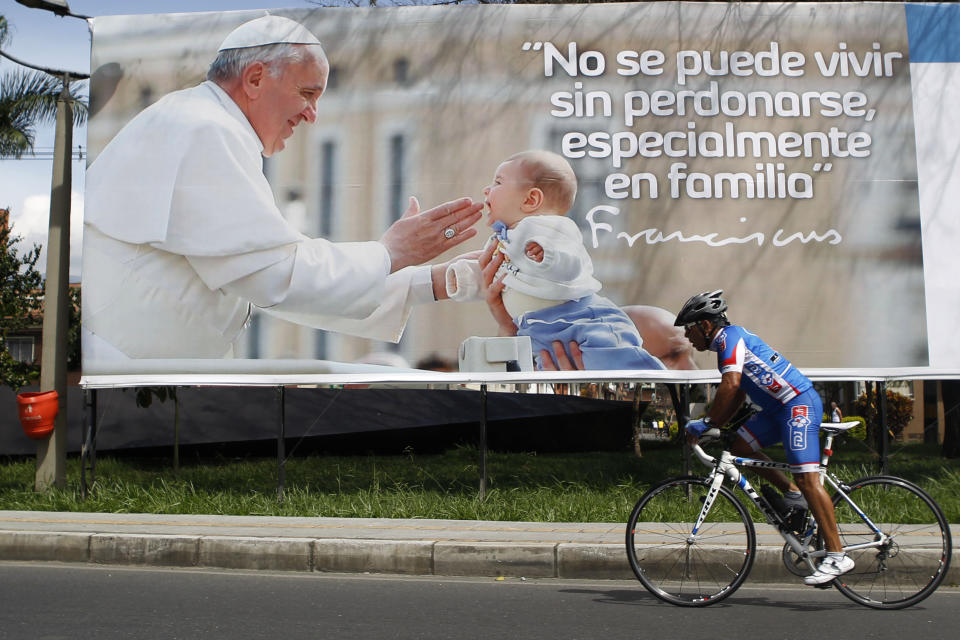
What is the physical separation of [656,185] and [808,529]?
15.6 ft

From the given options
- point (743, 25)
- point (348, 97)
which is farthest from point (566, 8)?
point (348, 97)

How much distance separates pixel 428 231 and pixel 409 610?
4.71 meters

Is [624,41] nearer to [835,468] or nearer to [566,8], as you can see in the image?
[566,8]

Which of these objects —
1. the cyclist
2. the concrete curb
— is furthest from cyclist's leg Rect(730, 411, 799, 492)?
the concrete curb

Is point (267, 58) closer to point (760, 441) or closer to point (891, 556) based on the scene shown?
point (760, 441)

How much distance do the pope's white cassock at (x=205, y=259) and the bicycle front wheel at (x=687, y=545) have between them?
4.40m

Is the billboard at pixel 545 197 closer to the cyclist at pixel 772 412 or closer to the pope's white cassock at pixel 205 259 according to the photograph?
the pope's white cassock at pixel 205 259

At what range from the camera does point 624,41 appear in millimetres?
9578

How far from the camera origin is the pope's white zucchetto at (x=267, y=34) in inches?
384

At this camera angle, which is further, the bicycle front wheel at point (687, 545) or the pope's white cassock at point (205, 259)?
the pope's white cassock at point (205, 259)

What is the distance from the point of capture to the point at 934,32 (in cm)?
949

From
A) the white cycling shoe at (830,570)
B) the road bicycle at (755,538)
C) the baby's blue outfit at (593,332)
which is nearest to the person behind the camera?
the white cycling shoe at (830,570)

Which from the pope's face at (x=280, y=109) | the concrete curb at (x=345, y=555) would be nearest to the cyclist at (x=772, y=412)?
the concrete curb at (x=345, y=555)

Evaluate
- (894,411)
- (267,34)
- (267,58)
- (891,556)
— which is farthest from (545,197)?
(891,556)
